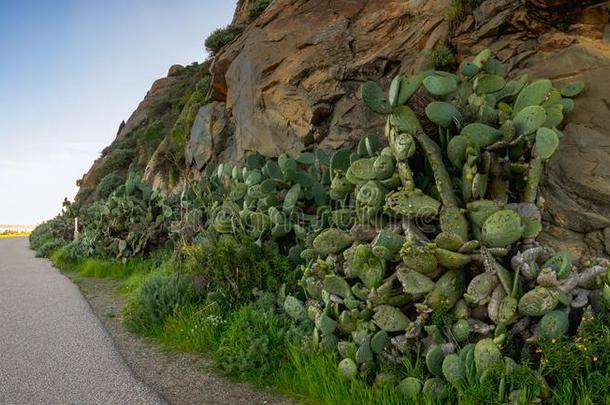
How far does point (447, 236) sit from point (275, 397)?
80.0 inches

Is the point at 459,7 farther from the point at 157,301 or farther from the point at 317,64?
the point at 157,301

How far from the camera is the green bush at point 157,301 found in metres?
5.92

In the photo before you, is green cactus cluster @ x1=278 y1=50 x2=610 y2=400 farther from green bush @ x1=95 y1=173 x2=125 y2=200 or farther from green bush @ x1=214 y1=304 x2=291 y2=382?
green bush @ x1=95 y1=173 x2=125 y2=200

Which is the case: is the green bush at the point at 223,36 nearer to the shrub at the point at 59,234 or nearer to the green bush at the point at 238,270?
the shrub at the point at 59,234

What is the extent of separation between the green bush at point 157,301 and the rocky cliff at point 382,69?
3.31 metres

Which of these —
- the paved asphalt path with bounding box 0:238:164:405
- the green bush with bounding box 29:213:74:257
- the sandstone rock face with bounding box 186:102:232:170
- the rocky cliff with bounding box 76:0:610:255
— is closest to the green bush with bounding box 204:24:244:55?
the rocky cliff with bounding box 76:0:610:255

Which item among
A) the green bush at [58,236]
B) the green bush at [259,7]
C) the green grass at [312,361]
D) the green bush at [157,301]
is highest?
the green bush at [259,7]

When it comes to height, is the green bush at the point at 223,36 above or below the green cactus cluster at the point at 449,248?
above

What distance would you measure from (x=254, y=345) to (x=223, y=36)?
1205 centimetres

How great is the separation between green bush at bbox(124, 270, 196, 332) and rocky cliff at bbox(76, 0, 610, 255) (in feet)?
10.9

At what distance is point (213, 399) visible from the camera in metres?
4.11

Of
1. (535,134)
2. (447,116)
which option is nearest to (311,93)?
(447,116)

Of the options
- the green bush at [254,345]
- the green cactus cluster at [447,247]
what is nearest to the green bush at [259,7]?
the green cactus cluster at [447,247]

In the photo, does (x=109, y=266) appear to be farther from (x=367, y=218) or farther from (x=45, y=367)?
(x=367, y=218)
